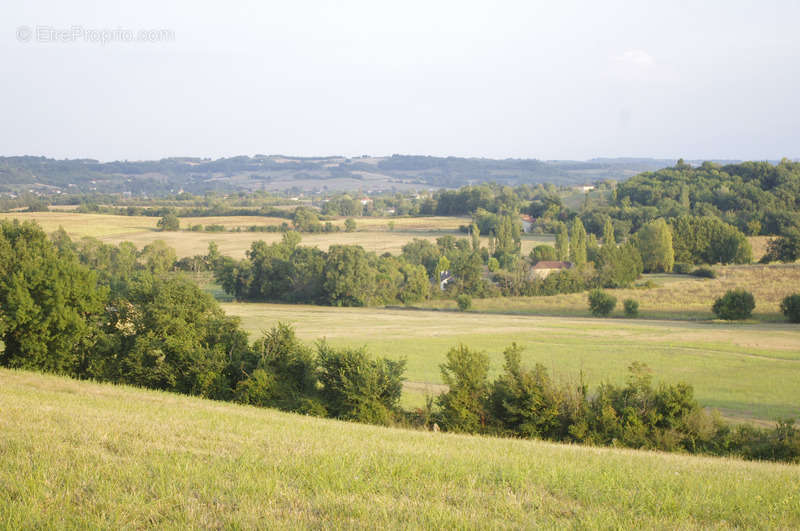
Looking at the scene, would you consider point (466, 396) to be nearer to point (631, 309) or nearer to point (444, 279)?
point (631, 309)

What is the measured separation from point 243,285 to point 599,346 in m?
47.5

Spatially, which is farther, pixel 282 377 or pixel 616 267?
pixel 616 267

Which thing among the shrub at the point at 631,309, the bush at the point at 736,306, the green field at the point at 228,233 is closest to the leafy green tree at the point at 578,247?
the green field at the point at 228,233

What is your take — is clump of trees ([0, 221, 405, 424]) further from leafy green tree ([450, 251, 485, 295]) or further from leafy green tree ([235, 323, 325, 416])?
leafy green tree ([450, 251, 485, 295])

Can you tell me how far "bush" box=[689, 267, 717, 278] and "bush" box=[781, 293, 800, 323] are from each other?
27413 mm

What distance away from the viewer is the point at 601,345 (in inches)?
1887

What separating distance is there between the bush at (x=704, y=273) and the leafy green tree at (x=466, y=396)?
246ft

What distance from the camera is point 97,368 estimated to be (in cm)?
2508

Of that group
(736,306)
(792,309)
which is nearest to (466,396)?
(736,306)

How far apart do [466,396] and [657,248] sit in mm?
81735

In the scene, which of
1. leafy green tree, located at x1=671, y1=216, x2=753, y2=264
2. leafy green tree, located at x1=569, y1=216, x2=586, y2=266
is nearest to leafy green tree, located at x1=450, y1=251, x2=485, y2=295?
leafy green tree, located at x1=569, y1=216, x2=586, y2=266

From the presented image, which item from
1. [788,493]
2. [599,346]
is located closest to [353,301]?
[599,346]

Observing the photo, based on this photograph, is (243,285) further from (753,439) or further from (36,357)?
(753,439)

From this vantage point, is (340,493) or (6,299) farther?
(6,299)
